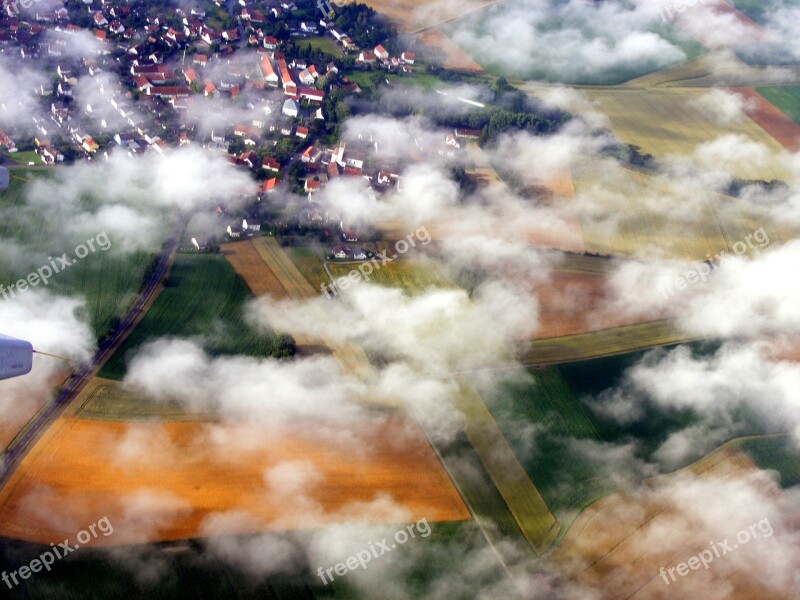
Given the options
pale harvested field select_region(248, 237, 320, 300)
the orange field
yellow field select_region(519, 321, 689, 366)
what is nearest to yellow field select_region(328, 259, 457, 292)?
pale harvested field select_region(248, 237, 320, 300)

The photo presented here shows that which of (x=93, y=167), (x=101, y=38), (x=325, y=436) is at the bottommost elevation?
(x=325, y=436)

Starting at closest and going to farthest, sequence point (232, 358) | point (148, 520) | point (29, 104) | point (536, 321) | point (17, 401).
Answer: point (148, 520), point (17, 401), point (232, 358), point (536, 321), point (29, 104)

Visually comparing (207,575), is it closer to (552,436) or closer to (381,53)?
(552,436)

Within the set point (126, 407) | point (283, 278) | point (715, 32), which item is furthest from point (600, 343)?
point (715, 32)

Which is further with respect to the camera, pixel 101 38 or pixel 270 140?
pixel 101 38

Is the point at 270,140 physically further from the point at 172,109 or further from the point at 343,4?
the point at 343,4

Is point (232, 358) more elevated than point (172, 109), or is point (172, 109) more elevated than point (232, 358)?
point (172, 109)

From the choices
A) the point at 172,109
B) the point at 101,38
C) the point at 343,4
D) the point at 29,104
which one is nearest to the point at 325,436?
the point at 172,109
